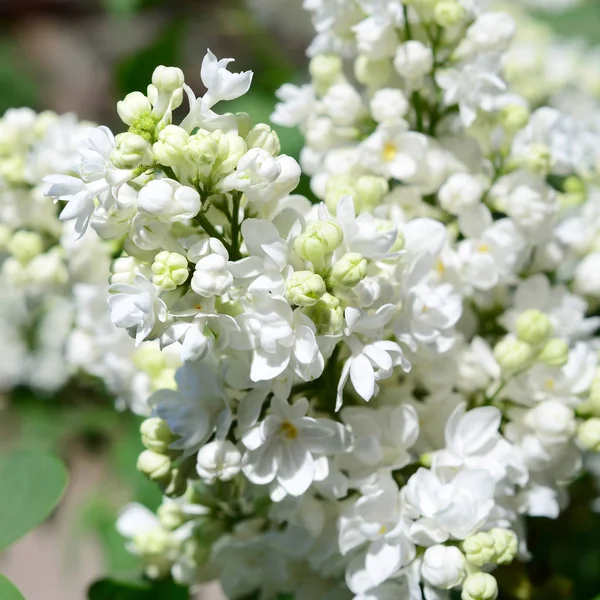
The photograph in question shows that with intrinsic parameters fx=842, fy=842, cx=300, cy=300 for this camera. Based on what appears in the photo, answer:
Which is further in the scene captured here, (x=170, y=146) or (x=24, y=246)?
(x=24, y=246)

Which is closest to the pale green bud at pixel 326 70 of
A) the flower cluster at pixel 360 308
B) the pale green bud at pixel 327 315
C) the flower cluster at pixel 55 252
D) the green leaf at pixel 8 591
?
the flower cluster at pixel 360 308

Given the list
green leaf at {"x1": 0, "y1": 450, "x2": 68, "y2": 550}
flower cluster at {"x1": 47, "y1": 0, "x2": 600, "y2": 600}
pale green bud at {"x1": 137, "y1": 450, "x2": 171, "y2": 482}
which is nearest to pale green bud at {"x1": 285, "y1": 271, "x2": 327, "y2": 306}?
flower cluster at {"x1": 47, "y1": 0, "x2": 600, "y2": 600}

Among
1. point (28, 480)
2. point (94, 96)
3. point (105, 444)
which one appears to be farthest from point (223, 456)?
point (94, 96)

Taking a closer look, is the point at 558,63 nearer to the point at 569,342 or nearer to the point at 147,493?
the point at 569,342

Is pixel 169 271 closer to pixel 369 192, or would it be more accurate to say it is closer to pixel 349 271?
pixel 349 271

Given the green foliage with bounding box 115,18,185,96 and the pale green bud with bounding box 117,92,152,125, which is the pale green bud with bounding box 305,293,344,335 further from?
the green foliage with bounding box 115,18,185,96

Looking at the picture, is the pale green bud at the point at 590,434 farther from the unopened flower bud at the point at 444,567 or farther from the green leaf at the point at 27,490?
the green leaf at the point at 27,490

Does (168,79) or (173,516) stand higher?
(168,79)

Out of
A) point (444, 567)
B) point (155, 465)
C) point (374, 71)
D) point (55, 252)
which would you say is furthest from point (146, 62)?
point (444, 567)
